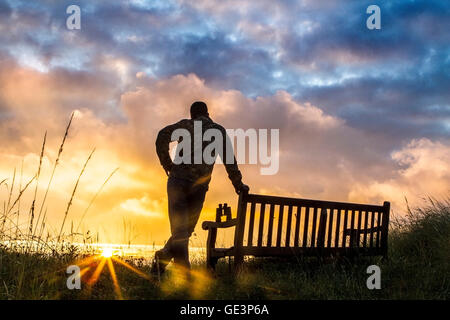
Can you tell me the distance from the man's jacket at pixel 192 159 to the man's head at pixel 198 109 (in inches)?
5.1

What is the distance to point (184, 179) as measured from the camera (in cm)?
701

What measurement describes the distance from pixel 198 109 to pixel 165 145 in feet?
2.78

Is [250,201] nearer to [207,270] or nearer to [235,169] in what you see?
[235,169]

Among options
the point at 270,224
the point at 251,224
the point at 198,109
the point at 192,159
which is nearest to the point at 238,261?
the point at 251,224

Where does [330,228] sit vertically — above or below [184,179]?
below

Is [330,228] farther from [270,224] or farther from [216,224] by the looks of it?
Result: [216,224]

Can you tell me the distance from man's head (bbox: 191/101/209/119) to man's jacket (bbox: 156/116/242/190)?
0.13 metres

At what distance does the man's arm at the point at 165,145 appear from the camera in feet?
23.8

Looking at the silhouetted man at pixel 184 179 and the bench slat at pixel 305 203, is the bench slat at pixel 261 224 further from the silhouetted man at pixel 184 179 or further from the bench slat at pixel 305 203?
the silhouetted man at pixel 184 179

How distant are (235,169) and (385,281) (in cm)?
327

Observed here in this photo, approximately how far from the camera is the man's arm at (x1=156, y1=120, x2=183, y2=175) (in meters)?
7.27

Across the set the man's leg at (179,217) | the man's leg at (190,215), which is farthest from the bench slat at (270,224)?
the man's leg at (179,217)

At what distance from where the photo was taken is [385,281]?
7.64 meters
